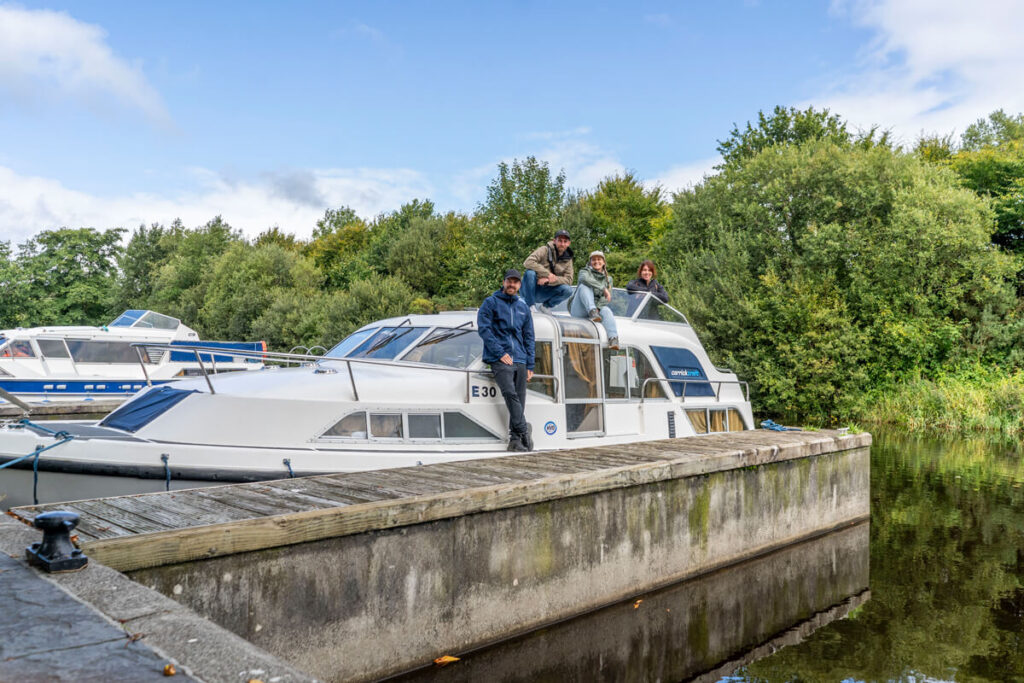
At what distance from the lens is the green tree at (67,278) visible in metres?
56.5

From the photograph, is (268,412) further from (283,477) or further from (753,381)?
(753,381)

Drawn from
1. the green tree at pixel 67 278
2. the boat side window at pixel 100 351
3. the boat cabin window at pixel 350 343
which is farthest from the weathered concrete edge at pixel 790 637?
the green tree at pixel 67 278

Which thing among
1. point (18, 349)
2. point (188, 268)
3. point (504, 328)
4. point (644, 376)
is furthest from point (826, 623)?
point (188, 268)

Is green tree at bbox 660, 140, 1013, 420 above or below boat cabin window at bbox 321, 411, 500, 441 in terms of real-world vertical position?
above

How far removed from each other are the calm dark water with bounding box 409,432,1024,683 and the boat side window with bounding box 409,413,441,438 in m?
2.66

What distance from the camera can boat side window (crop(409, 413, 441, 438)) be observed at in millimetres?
8242

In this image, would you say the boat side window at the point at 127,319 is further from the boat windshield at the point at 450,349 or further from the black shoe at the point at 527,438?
the black shoe at the point at 527,438

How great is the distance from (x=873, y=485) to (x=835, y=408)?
13.2 meters

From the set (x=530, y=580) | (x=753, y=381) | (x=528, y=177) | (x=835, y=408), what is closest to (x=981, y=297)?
(x=835, y=408)

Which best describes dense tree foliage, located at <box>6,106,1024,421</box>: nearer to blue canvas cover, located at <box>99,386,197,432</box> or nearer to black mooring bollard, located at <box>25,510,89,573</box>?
blue canvas cover, located at <box>99,386,197,432</box>

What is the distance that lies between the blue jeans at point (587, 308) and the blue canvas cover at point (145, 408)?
4.60 meters

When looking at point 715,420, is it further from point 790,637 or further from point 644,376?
point 790,637

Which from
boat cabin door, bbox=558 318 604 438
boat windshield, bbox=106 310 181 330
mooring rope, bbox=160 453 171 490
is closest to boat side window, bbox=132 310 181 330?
boat windshield, bbox=106 310 181 330

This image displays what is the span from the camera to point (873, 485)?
13680 mm
